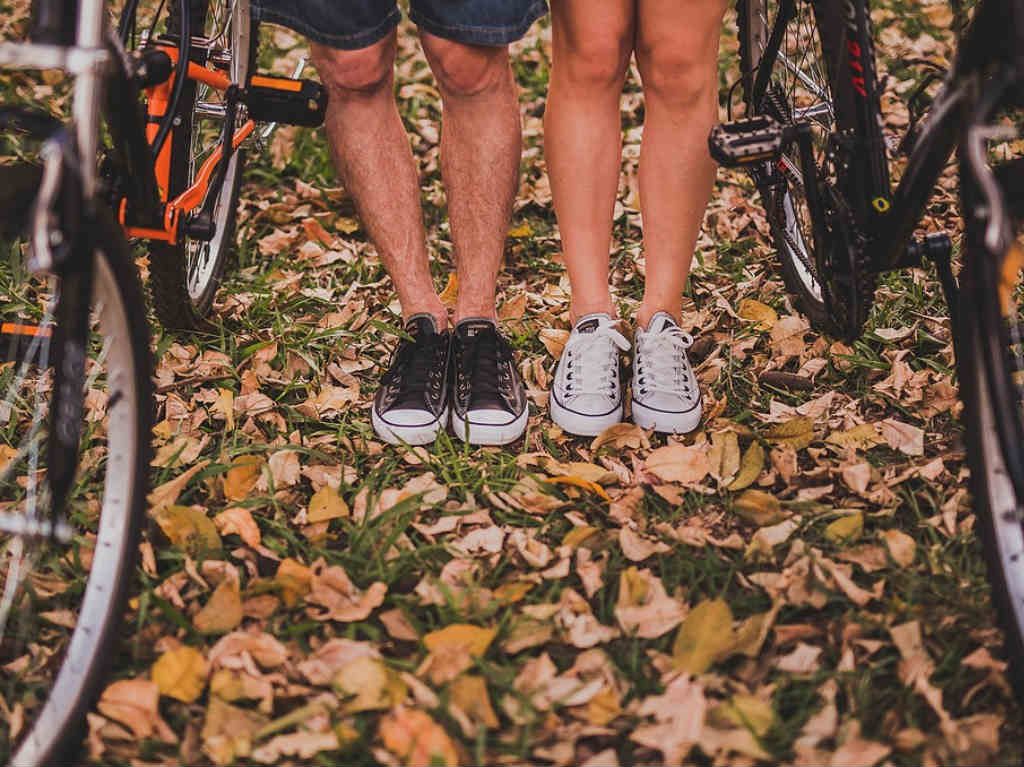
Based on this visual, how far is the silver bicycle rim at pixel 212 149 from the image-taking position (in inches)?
103

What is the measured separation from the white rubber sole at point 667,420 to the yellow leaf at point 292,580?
86 cm

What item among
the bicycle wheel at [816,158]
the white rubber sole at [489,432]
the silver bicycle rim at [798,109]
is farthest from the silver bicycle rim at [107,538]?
the silver bicycle rim at [798,109]

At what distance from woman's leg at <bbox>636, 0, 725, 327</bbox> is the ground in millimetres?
326

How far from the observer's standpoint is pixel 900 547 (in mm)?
1911

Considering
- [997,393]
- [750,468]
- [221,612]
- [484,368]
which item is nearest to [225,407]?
[484,368]

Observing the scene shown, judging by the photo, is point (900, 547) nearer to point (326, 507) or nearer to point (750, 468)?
point (750, 468)

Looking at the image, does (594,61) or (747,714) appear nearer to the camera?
(747,714)

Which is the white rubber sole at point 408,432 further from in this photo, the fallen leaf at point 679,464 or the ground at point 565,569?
the fallen leaf at point 679,464

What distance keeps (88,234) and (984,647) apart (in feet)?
5.09

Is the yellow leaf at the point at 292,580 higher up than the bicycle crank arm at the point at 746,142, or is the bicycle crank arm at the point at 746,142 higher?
the bicycle crank arm at the point at 746,142

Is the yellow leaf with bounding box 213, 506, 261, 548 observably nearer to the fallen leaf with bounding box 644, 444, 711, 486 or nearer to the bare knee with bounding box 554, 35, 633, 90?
the fallen leaf with bounding box 644, 444, 711, 486

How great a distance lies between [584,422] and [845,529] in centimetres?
64

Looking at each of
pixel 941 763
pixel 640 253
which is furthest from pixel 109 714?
pixel 640 253

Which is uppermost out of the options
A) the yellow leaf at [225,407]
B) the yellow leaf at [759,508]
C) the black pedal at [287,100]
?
the black pedal at [287,100]
